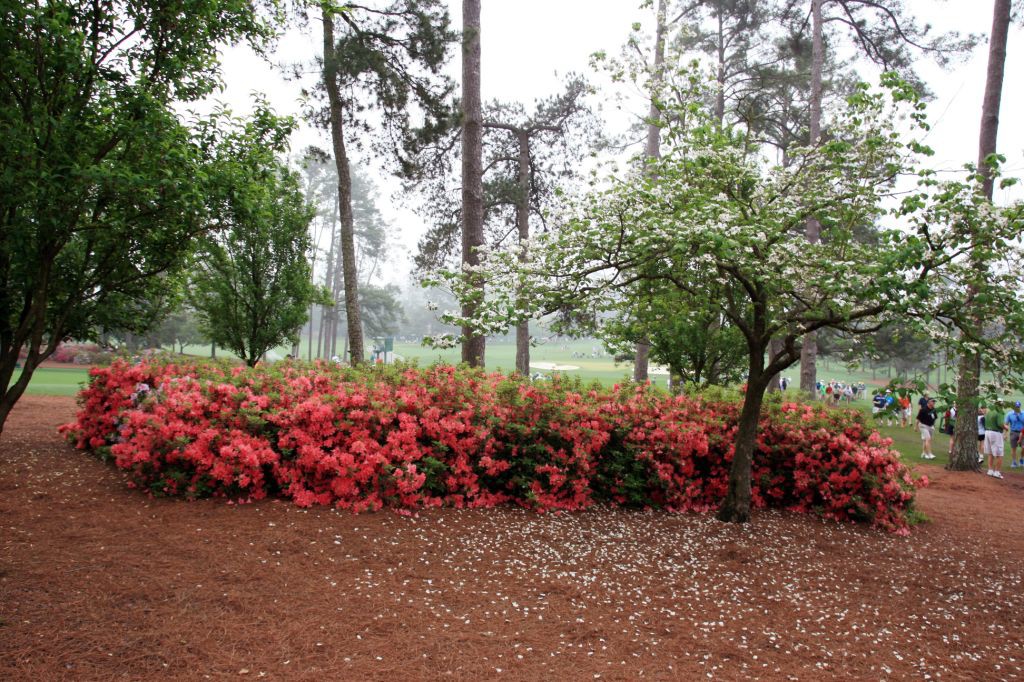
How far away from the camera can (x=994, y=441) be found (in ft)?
33.0

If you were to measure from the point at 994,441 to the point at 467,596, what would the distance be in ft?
34.3

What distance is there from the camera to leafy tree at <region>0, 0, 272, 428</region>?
295 centimetres

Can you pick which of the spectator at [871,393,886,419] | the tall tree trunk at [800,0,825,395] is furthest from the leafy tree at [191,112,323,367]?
the tall tree trunk at [800,0,825,395]

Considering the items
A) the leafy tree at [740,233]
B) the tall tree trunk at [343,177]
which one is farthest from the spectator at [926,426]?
the tall tree trunk at [343,177]

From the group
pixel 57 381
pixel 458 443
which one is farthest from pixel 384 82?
pixel 57 381

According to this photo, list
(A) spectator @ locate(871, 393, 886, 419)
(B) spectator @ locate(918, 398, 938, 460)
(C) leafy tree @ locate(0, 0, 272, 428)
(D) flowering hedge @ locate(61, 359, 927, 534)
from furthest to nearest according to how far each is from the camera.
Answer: (B) spectator @ locate(918, 398, 938, 460) < (D) flowering hedge @ locate(61, 359, 927, 534) < (A) spectator @ locate(871, 393, 886, 419) < (C) leafy tree @ locate(0, 0, 272, 428)

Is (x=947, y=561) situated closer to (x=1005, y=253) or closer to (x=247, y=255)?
(x=1005, y=253)

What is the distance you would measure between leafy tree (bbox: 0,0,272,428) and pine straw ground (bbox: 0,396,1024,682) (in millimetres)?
1270

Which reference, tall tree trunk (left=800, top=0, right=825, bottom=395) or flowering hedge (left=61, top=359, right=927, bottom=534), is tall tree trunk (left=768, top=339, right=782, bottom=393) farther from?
flowering hedge (left=61, top=359, right=927, bottom=534)

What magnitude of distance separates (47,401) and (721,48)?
19087 mm

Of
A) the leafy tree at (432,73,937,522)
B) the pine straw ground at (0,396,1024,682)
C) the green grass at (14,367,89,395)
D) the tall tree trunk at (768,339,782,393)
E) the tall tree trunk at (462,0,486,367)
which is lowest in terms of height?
the pine straw ground at (0,396,1024,682)

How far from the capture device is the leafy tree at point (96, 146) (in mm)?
2953

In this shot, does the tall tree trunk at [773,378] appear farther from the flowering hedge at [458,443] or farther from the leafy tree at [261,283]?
the leafy tree at [261,283]

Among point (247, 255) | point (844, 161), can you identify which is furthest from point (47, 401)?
point (844, 161)
